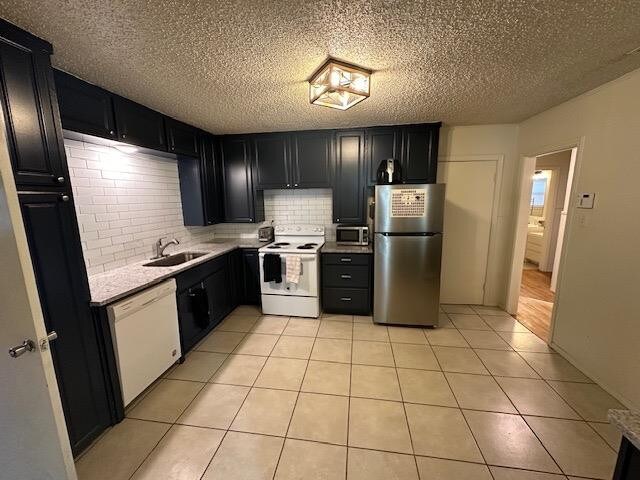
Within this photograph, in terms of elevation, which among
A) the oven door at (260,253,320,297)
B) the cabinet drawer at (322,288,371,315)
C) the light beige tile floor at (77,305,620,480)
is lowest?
the light beige tile floor at (77,305,620,480)

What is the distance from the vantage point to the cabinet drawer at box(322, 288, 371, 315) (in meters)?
3.18

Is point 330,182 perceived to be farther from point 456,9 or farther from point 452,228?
point 456,9

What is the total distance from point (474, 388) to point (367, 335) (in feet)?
3.45

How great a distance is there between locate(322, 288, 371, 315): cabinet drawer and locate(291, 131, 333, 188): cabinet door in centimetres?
137

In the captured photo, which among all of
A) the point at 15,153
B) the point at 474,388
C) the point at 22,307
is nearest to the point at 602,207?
the point at 474,388

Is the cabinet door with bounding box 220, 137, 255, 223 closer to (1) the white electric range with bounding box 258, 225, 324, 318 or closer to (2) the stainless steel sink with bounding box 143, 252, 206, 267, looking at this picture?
(1) the white electric range with bounding box 258, 225, 324, 318

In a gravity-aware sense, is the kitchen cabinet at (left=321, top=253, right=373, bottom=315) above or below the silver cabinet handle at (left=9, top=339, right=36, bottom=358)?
below

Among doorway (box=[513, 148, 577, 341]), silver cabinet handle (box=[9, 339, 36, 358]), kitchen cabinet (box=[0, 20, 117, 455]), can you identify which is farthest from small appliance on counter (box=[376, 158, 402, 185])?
silver cabinet handle (box=[9, 339, 36, 358])

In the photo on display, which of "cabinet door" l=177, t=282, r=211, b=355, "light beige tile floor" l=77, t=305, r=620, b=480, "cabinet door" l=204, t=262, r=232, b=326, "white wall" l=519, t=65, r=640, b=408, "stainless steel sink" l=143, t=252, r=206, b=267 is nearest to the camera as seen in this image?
"light beige tile floor" l=77, t=305, r=620, b=480

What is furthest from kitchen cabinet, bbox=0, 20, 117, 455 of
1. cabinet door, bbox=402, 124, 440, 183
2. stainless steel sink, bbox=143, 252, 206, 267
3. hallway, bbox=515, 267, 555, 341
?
hallway, bbox=515, 267, 555, 341

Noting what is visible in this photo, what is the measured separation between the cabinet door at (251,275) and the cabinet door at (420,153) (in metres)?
2.18

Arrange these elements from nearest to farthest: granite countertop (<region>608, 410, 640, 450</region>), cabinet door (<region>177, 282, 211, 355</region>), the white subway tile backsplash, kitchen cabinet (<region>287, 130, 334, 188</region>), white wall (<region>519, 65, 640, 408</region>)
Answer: granite countertop (<region>608, 410, 640, 450</region>) → white wall (<region>519, 65, 640, 408</region>) → the white subway tile backsplash → cabinet door (<region>177, 282, 211, 355</region>) → kitchen cabinet (<region>287, 130, 334, 188</region>)

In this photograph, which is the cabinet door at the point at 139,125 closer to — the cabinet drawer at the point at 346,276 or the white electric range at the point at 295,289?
the white electric range at the point at 295,289

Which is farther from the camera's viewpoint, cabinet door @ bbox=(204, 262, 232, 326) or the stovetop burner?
the stovetop burner
